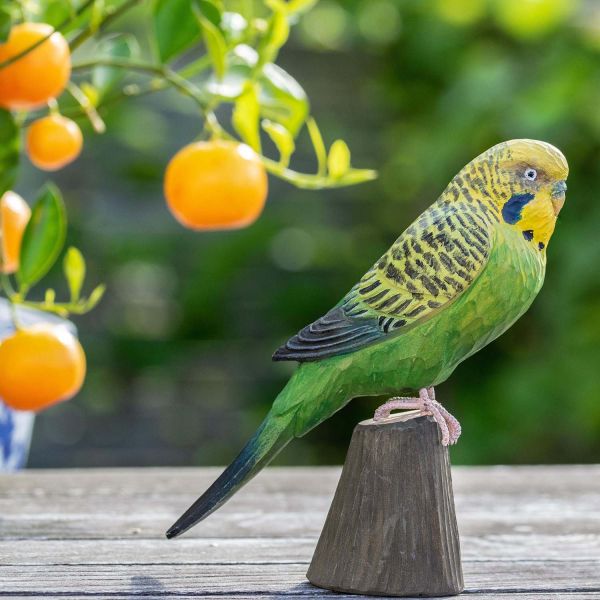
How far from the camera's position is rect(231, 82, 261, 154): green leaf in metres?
1.05

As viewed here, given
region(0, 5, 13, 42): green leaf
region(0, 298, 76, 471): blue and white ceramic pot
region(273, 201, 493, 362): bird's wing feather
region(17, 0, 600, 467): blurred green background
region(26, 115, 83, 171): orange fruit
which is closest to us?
region(273, 201, 493, 362): bird's wing feather

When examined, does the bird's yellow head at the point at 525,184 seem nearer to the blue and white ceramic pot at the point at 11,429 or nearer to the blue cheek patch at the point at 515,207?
the blue cheek patch at the point at 515,207

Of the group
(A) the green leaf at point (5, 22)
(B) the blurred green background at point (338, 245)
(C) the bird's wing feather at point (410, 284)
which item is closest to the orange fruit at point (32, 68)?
(A) the green leaf at point (5, 22)

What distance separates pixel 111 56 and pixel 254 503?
1.71 ft

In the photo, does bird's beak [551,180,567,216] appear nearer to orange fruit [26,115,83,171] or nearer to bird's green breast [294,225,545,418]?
bird's green breast [294,225,545,418]

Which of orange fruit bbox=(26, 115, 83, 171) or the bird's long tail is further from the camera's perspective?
orange fruit bbox=(26, 115, 83, 171)

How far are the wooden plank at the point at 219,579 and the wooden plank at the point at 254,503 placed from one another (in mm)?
136

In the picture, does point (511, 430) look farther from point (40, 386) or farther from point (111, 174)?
point (40, 386)

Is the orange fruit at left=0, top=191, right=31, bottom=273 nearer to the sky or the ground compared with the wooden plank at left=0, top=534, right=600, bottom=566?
nearer to the sky

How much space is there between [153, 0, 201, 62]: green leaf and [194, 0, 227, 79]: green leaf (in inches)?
1.1

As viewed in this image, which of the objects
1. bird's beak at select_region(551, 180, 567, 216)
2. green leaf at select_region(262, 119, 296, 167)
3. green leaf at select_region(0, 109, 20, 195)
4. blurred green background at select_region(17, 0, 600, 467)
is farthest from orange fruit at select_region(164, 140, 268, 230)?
blurred green background at select_region(17, 0, 600, 467)

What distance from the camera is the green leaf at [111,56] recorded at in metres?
1.16

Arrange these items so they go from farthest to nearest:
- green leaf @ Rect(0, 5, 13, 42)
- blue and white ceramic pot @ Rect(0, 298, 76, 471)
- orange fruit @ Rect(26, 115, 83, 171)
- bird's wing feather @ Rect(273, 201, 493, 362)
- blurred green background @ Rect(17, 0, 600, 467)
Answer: blurred green background @ Rect(17, 0, 600, 467), blue and white ceramic pot @ Rect(0, 298, 76, 471), orange fruit @ Rect(26, 115, 83, 171), green leaf @ Rect(0, 5, 13, 42), bird's wing feather @ Rect(273, 201, 493, 362)

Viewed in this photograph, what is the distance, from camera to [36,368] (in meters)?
0.99
